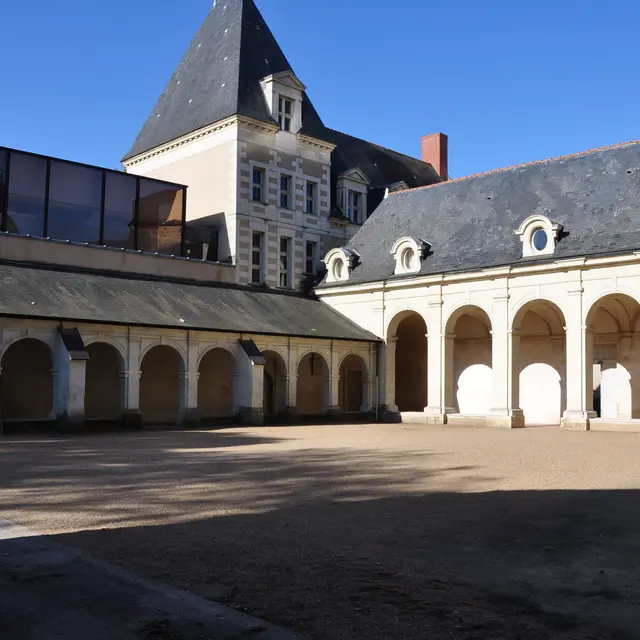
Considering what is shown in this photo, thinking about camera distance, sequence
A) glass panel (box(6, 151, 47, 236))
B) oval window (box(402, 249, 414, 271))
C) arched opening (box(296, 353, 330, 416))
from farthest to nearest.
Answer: arched opening (box(296, 353, 330, 416)) < oval window (box(402, 249, 414, 271)) < glass panel (box(6, 151, 47, 236))

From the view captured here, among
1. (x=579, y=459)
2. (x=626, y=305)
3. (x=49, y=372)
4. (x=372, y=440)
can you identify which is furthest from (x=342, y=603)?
(x=626, y=305)

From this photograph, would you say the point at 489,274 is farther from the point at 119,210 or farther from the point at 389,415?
the point at 119,210

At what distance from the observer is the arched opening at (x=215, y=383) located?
27703 millimetres

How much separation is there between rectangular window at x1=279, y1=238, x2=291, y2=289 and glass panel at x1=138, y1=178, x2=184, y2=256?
539 centimetres

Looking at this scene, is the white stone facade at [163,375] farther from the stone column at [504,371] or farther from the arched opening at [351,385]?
the stone column at [504,371]

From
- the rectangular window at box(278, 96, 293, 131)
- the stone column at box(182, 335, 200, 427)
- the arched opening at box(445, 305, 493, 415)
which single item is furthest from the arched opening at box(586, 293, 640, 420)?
the rectangular window at box(278, 96, 293, 131)

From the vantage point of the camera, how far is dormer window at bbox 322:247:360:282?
32.7 m

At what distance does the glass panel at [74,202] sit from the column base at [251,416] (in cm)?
812

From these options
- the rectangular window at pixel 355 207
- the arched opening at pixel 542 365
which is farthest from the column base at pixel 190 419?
the rectangular window at pixel 355 207

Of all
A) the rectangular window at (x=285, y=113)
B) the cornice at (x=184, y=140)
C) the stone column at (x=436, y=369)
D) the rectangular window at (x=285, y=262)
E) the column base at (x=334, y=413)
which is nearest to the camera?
the stone column at (x=436, y=369)

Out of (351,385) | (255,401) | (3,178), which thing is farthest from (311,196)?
(3,178)

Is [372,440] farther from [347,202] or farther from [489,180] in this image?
[347,202]

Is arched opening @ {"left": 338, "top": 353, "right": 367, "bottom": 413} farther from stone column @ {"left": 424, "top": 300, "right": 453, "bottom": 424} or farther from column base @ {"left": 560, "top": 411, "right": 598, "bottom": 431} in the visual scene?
column base @ {"left": 560, "top": 411, "right": 598, "bottom": 431}

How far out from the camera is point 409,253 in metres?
30.5
